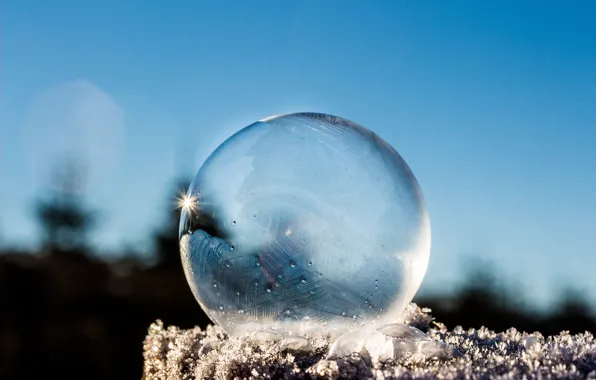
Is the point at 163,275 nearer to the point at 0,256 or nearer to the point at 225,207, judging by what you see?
the point at 0,256

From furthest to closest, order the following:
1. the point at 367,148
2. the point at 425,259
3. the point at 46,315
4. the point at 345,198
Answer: the point at 46,315 < the point at 425,259 < the point at 367,148 < the point at 345,198

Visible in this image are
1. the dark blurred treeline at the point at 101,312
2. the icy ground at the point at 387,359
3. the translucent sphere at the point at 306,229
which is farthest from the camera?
the dark blurred treeline at the point at 101,312

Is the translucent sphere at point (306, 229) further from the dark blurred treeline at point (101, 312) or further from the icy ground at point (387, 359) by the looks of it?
the dark blurred treeline at point (101, 312)

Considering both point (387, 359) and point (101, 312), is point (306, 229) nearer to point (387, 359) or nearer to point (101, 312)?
point (387, 359)

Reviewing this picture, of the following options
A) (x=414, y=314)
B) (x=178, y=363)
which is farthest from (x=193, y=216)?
(x=414, y=314)

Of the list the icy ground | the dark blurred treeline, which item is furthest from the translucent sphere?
the dark blurred treeline

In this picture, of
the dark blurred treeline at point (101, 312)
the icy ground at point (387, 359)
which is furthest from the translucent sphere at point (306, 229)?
the dark blurred treeline at point (101, 312)

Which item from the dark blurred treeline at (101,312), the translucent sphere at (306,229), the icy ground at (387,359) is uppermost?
the dark blurred treeline at (101,312)
